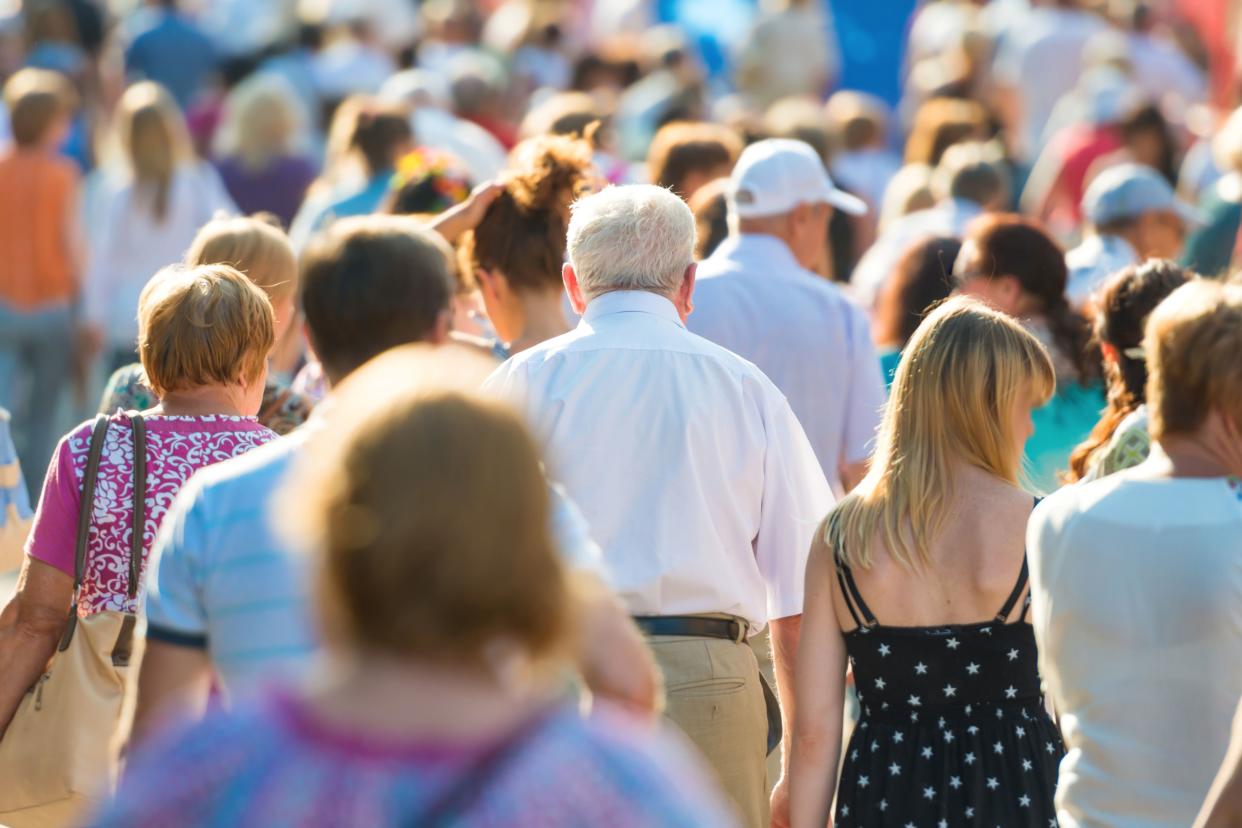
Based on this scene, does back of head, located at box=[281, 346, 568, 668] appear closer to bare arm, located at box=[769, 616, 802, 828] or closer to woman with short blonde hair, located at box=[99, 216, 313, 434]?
bare arm, located at box=[769, 616, 802, 828]

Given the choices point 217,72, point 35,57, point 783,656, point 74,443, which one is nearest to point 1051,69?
point 217,72

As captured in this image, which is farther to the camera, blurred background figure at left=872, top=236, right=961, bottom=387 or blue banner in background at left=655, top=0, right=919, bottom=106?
blue banner in background at left=655, top=0, right=919, bottom=106

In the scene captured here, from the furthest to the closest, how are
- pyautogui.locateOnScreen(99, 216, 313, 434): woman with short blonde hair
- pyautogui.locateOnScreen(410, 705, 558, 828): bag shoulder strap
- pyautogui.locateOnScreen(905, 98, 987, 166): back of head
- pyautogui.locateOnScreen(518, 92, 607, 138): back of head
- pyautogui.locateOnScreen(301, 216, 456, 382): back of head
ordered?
pyautogui.locateOnScreen(905, 98, 987, 166): back of head, pyautogui.locateOnScreen(518, 92, 607, 138): back of head, pyautogui.locateOnScreen(99, 216, 313, 434): woman with short blonde hair, pyautogui.locateOnScreen(301, 216, 456, 382): back of head, pyautogui.locateOnScreen(410, 705, 558, 828): bag shoulder strap

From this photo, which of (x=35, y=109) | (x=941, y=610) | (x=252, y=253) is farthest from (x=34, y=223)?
(x=941, y=610)

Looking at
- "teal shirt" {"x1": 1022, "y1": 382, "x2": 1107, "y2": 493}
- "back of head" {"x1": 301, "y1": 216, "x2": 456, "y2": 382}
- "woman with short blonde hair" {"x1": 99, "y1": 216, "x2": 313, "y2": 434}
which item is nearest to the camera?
"back of head" {"x1": 301, "y1": 216, "x2": 456, "y2": 382}

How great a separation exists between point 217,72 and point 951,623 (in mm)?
10451

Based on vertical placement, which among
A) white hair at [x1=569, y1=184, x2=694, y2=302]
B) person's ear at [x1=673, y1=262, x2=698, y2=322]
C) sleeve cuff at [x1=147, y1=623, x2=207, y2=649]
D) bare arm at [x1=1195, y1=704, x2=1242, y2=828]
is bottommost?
bare arm at [x1=1195, y1=704, x2=1242, y2=828]

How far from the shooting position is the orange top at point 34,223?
30.4 feet

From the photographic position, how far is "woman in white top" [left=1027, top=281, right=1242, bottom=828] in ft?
10.1

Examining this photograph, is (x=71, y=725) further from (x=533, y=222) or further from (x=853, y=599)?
(x=533, y=222)

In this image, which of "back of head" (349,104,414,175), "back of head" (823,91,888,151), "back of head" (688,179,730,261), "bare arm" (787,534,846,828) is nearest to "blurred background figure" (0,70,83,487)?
"back of head" (349,104,414,175)

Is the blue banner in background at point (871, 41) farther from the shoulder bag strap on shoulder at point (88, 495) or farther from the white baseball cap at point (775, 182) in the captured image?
the shoulder bag strap on shoulder at point (88, 495)

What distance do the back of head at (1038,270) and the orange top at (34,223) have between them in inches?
207

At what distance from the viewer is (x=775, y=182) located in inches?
228
